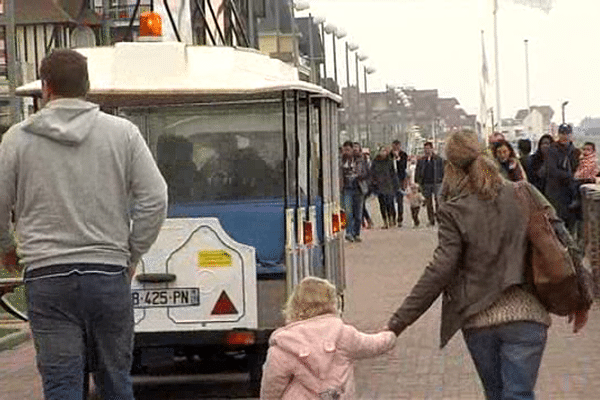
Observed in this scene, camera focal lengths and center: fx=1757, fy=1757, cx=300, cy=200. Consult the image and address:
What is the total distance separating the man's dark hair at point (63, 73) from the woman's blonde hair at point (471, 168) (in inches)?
67.5

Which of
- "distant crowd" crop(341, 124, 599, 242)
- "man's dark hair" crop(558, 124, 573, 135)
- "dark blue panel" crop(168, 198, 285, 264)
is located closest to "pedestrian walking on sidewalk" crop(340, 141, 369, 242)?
"distant crowd" crop(341, 124, 599, 242)

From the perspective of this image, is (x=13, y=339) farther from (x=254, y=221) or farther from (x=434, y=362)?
(x=254, y=221)

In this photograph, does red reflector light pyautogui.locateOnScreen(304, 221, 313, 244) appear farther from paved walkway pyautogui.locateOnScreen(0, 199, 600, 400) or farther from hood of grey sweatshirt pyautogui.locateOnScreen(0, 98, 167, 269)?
hood of grey sweatshirt pyautogui.locateOnScreen(0, 98, 167, 269)

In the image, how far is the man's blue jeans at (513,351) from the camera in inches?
281

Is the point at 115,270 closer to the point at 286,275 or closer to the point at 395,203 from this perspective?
the point at 286,275

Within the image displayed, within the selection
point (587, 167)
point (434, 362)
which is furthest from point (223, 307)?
point (587, 167)

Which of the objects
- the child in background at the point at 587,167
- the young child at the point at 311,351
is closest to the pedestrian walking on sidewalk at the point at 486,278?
the young child at the point at 311,351

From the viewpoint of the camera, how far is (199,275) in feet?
36.4

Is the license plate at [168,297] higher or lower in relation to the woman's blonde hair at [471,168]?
lower

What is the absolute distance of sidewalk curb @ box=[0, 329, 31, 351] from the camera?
1541 cm

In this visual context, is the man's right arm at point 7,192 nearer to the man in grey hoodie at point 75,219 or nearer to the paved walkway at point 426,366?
the man in grey hoodie at point 75,219

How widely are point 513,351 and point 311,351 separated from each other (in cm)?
96

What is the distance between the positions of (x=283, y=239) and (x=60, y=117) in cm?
548

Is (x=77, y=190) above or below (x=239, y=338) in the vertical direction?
above
